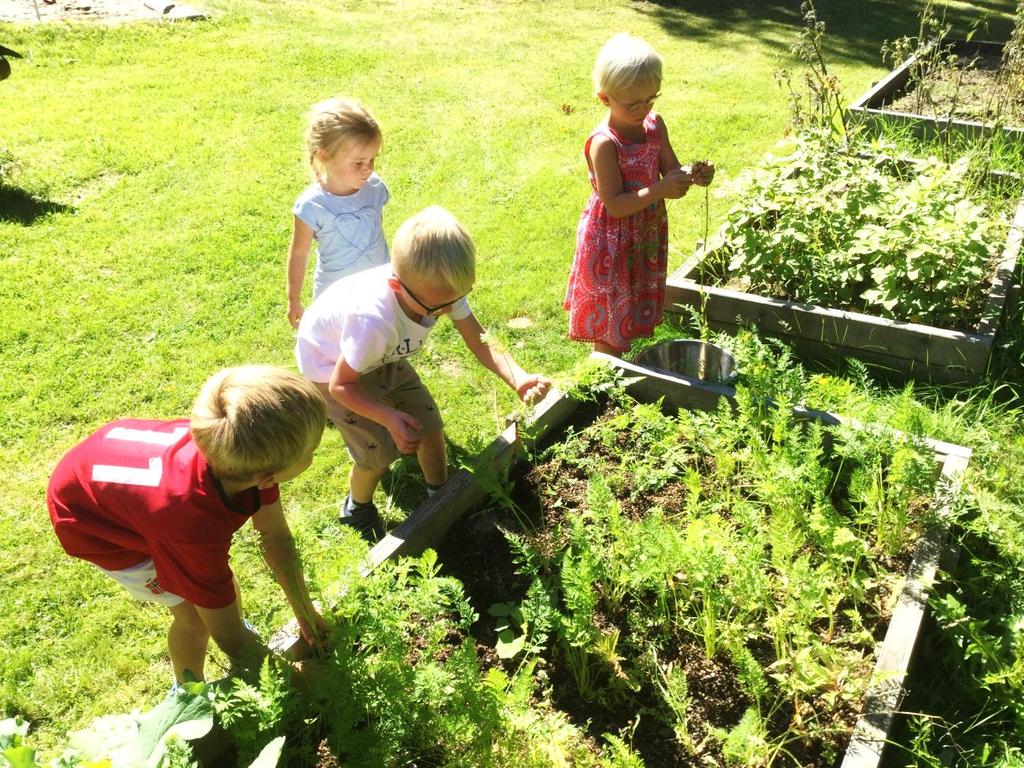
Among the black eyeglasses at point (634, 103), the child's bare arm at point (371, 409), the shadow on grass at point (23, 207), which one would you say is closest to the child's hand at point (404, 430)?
the child's bare arm at point (371, 409)

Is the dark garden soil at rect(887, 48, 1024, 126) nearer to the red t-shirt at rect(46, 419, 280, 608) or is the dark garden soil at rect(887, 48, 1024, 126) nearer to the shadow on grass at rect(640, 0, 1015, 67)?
the shadow on grass at rect(640, 0, 1015, 67)

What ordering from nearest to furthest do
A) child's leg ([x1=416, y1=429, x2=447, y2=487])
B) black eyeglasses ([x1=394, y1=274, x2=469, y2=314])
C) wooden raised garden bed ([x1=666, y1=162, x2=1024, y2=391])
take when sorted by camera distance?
black eyeglasses ([x1=394, y1=274, x2=469, y2=314])
child's leg ([x1=416, y1=429, x2=447, y2=487])
wooden raised garden bed ([x1=666, y1=162, x2=1024, y2=391])

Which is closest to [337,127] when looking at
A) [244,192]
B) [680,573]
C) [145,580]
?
[145,580]

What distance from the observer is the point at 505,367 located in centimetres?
312

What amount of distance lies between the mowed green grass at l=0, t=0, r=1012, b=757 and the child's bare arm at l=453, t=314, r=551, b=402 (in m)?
0.33

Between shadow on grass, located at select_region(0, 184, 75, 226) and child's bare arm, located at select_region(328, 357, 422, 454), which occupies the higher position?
child's bare arm, located at select_region(328, 357, 422, 454)

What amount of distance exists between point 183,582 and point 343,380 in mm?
863

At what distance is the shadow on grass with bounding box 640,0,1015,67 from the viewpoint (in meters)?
9.67

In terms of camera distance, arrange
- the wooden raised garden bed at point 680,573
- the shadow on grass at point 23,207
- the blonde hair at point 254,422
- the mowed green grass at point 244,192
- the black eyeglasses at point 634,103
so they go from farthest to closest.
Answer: the shadow on grass at point 23,207, the black eyeglasses at point 634,103, the mowed green grass at point 244,192, the wooden raised garden bed at point 680,573, the blonde hair at point 254,422

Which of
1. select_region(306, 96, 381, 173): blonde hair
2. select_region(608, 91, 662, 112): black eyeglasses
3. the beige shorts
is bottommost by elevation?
the beige shorts

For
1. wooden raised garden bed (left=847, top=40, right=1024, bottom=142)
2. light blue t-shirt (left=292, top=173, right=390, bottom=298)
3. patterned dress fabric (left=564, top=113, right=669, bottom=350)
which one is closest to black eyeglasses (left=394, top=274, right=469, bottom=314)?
light blue t-shirt (left=292, top=173, right=390, bottom=298)

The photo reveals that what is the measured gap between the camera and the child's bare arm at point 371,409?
109 inches

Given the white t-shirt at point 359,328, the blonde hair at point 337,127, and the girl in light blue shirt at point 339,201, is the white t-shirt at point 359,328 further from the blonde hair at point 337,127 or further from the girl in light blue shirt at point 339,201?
the blonde hair at point 337,127

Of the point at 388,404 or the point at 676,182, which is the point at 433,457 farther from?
the point at 676,182
